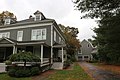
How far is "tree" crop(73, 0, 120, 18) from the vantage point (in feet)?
31.8

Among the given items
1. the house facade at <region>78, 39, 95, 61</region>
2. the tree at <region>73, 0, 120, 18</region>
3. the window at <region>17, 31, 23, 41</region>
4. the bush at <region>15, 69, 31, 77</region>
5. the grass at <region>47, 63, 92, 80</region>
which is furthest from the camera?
the house facade at <region>78, 39, 95, 61</region>

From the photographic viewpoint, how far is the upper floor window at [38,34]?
22.1 metres

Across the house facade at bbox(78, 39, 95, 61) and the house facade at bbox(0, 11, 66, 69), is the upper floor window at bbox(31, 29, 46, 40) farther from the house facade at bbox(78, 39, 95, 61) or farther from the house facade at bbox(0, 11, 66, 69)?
the house facade at bbox(78, 39, 95, 61)

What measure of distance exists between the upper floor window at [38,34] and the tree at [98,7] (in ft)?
39.1

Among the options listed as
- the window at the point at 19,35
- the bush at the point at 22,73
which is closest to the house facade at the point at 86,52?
the window at the point at 19,35

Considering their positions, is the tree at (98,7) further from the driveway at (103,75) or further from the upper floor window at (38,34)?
the upper floor window at (38,34)

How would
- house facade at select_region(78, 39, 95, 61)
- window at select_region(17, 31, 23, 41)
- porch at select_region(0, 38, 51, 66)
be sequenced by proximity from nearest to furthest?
porch at select_region(0, 38, 51, 66)
window at select_region(17, 31, 23, 41)
house facade at select_region(78, 39, 95, 61)

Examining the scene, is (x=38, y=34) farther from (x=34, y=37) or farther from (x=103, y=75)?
(x=103, y=75)

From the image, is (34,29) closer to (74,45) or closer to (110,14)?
(110,14)

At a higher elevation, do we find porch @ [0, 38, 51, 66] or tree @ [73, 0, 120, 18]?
tree @ [73, 0, 120, 18]

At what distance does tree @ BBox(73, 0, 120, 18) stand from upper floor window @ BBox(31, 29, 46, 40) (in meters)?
11.9

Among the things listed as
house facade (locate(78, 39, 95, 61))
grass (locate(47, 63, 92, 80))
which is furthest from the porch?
house facade (locate(78, 39, 95, 61))

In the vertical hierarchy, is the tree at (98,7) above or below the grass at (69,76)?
above

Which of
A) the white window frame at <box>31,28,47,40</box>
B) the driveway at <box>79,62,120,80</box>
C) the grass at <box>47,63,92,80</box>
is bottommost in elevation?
the driveway at <box>79,62,120,80</box>
